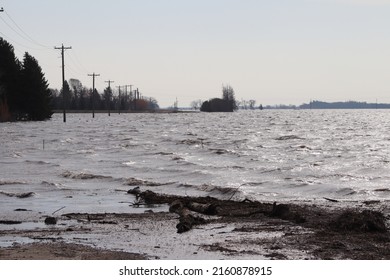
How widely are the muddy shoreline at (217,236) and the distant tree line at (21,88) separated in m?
67.8

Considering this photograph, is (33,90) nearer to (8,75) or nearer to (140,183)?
(8,75)

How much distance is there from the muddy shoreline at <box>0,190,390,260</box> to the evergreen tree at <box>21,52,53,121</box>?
70249 mm

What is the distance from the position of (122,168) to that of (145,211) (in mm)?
9218

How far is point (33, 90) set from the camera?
79000mm

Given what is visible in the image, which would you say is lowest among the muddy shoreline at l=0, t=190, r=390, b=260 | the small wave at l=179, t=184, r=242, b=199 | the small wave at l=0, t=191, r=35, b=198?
the small wave at l=179, t=184, r=242, b=199

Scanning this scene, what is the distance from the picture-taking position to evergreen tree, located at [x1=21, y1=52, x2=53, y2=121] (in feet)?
258

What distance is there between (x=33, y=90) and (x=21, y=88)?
160 cm

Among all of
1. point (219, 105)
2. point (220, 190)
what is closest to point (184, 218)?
point (220, 190)

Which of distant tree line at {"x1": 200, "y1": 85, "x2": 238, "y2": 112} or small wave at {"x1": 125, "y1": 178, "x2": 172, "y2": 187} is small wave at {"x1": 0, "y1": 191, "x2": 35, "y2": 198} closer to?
small wave at {"x1": 125, "y1": 178, "x2": 172, "y2": 187}

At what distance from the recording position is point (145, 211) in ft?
39.9

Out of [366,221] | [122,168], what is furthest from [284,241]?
[122,168]

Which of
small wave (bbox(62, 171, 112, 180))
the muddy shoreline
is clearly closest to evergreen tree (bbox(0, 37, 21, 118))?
small wave (bbox(62, 171, 112, 180))

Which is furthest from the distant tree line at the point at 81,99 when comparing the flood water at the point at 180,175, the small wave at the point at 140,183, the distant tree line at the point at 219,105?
the small wave at the point at 140,183
